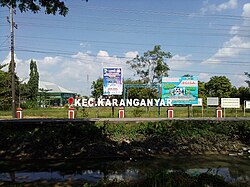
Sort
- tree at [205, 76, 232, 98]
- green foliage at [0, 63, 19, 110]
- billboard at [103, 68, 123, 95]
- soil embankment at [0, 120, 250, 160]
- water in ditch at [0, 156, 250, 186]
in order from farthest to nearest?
tree at [205, 76, 232, 98] → green foliage at [0, 63, 19, 110] → billboard at [103, 68, 123, 95] → soil embankment at [0, 120, 250, 160] → water in ditch at [0, 156, 250, 186]

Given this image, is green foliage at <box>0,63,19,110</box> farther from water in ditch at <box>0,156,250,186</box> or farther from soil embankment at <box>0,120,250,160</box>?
water in ditch at <box>0,156,250,186</box>

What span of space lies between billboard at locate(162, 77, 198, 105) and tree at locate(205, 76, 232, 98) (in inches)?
1940

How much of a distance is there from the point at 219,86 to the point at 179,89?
52864mm

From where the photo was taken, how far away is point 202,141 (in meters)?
16.2

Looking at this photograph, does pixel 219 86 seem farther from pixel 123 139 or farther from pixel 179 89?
pixel 123 139

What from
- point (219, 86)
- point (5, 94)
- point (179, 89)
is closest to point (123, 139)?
point (179, 89)

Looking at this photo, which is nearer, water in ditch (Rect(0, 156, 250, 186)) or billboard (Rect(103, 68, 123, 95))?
water in ditch (Rect(0, 156, 250, 186))

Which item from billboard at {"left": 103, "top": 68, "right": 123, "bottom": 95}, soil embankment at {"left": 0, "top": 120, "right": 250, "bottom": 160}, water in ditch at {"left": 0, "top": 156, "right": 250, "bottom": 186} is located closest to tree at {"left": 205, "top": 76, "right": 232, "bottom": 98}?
billboard at {"left": 103, "top": 68, "right": 123, "bottom": 95}

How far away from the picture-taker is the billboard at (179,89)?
1079 inches

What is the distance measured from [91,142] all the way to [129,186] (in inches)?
356

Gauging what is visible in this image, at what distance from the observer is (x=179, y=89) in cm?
2745

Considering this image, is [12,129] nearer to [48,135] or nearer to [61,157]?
[48,135]

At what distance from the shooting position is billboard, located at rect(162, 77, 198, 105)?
1079 inches

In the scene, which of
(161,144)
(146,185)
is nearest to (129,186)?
(146,185)
